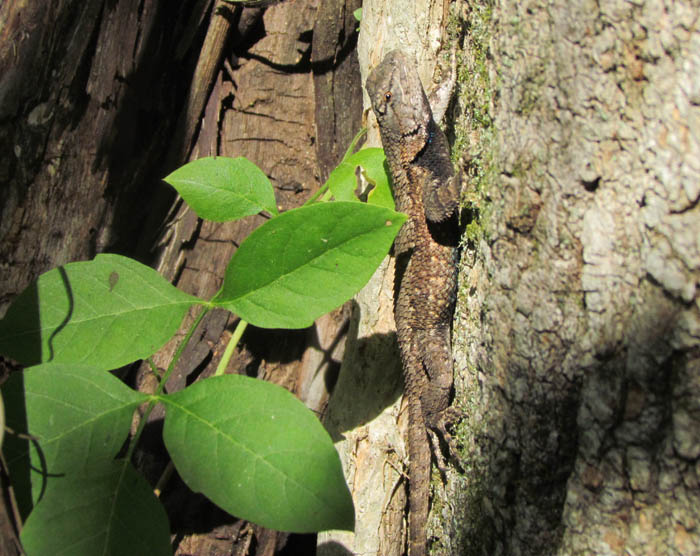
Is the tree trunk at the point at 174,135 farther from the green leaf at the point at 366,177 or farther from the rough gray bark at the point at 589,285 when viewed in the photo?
the rough gray bark at the point at 589,285

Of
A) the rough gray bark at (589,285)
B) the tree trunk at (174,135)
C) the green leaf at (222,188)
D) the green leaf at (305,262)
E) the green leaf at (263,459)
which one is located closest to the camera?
the rough gray bark at (589,285)

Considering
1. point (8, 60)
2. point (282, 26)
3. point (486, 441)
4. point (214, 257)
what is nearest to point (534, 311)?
point (486, 441)

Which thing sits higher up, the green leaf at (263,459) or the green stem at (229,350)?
the green leaf at (263,459)

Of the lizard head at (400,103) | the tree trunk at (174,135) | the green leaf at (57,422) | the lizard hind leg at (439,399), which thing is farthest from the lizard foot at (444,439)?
the lizard head at (400,103)

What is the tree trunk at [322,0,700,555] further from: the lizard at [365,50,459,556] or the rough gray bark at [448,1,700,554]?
the lizard at [365,50,459,556]

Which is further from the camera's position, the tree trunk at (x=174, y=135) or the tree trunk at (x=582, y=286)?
the tree trunk at (x=174, y=135)

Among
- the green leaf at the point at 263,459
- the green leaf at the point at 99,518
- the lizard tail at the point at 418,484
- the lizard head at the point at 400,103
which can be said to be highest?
the lizard head at the point at 400,103

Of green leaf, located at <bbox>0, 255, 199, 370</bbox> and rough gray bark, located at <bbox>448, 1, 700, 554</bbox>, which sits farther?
green leaf, located at <bbox>0, 255, 199, 370</bbox>

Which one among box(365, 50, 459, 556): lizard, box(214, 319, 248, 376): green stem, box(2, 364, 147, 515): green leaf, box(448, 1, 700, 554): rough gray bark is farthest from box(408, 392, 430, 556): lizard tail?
box(2, 364, 147, 515): green leaf
